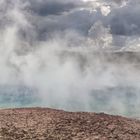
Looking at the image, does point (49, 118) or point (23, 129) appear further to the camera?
point (49, 118)

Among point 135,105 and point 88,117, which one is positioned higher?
point 135,105

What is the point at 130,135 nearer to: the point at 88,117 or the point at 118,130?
the point at 118,130

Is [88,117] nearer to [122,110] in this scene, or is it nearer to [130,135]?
[130,135]

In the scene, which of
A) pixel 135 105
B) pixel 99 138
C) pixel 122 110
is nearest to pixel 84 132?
pixel 99 138

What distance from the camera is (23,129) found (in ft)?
93.0

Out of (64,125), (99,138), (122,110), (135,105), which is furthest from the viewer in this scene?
(135,105)

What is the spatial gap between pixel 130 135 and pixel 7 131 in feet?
21.3

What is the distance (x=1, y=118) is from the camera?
30328mm

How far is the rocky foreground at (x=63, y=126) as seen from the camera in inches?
1074

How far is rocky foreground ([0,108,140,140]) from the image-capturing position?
2728cm

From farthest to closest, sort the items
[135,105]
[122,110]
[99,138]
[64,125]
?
[135,105], [122,110], [64,125], [99,138]

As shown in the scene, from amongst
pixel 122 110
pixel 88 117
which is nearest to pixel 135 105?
pixel 122 110

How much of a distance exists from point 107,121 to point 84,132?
2.36m

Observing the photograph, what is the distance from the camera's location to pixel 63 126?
A: 2869 cm
